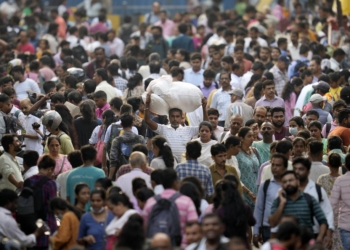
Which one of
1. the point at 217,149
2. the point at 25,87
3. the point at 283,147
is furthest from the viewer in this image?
the point at 25,87

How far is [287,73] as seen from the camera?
21828 mm

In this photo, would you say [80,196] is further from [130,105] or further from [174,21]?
[174,21]

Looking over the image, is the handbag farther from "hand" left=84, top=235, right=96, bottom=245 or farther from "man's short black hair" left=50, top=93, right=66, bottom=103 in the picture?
"hand" left=84, top=235, right=96, bottom=245

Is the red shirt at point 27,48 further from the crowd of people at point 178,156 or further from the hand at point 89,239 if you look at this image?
the hand at point 89,239

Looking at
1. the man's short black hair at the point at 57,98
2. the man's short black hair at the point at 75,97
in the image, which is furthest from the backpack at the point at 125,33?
the man's short black hair at the point at 57,98

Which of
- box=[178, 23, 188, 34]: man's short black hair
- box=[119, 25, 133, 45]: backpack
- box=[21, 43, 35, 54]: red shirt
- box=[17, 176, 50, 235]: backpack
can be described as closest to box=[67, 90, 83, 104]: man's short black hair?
box=[17, 176, 50, 235]: backpack

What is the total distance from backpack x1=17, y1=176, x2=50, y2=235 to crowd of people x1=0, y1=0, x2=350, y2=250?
0.01m

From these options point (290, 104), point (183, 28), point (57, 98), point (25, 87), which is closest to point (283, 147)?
point (57, 98)

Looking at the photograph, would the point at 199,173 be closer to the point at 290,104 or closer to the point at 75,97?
the point at 75,97

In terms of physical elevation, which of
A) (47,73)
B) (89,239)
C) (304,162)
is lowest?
(89,239)

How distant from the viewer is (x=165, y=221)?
35.7 ft

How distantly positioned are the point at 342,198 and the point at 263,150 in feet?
7.63

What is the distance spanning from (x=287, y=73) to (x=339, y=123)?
21.2 ft

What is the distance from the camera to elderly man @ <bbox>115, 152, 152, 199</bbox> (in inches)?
484
